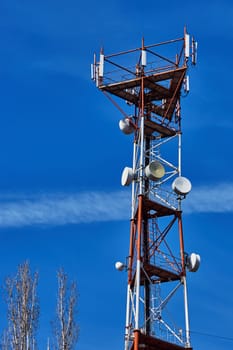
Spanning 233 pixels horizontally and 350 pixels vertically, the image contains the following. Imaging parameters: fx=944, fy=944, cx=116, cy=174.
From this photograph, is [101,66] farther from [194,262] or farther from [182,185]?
[194,262]

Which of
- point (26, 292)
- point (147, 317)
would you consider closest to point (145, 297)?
point (147, 317)

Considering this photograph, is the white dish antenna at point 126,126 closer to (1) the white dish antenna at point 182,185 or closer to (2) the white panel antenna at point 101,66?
(2) the white panel antenna at point 101,66

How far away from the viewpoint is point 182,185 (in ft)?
176

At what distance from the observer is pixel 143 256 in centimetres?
5306

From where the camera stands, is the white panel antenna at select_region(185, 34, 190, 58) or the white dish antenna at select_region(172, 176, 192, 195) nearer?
the white dish antenna at select_region(172, 176, 192, 195)

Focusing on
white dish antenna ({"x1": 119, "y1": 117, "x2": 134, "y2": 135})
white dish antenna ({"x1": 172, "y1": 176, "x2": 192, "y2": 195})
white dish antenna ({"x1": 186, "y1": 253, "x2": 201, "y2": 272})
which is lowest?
white dish antenna ({"x1": 186, "y1": 253, "x2": 201, "y2": 272})

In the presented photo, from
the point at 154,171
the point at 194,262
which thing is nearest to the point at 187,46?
the point at 154,171

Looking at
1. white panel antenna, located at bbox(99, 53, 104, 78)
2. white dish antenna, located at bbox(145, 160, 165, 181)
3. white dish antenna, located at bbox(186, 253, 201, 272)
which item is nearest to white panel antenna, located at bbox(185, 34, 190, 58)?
white panel antenna, located at bbox(99, 53, 104, 78)

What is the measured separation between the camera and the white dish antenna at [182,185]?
175ft

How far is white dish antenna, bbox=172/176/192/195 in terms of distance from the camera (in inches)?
2105

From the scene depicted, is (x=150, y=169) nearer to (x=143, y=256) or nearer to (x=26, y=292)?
(x=143, y=256)

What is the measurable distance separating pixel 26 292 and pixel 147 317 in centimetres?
684

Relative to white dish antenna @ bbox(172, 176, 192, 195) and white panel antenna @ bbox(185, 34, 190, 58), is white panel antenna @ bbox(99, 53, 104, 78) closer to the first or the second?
white panel antenna @ bbox(185, 34, 190, 58)

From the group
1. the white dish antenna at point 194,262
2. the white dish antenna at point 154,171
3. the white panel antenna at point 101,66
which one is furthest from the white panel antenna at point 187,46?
the white dish antenna at point 194,262
